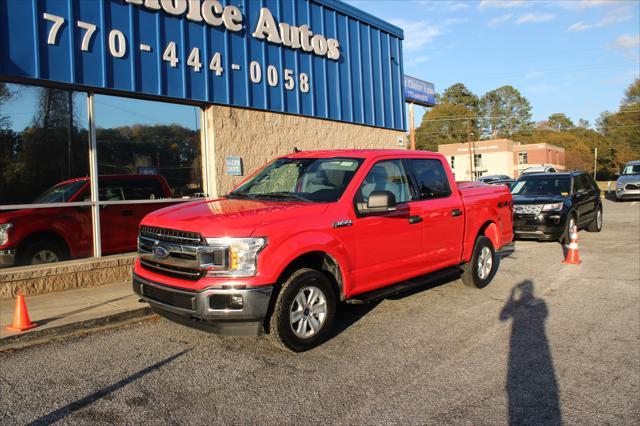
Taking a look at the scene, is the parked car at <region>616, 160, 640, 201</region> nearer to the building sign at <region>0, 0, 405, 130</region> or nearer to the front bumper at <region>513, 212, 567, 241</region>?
the front bumper at <region>513, 212, 567, 241</region>

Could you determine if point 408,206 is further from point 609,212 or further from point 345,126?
point 609,212

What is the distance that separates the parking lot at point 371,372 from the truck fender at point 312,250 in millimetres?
741

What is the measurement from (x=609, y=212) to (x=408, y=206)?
61.2 feet

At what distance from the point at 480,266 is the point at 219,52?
20.8 ft

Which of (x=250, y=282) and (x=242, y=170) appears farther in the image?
(x=242, y=170)

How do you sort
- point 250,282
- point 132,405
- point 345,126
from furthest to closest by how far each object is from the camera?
point 345,126, point 250,282, point 132,405

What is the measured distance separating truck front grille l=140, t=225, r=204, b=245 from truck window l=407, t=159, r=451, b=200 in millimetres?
2937

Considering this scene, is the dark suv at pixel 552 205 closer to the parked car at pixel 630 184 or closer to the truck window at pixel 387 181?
the truck window at pixel 387 181

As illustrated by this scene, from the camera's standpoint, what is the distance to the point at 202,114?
9.91 m

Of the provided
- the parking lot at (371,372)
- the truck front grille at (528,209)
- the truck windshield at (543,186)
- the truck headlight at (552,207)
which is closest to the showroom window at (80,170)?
the parking lot at (371,372)

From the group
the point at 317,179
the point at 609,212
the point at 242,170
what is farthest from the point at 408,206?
the point at 609,212

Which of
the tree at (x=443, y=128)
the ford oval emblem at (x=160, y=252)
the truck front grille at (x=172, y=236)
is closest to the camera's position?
the truck front grille at (x=172, y=236)

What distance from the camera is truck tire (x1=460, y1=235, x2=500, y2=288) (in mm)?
7250

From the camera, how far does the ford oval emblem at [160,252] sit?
463 cm
